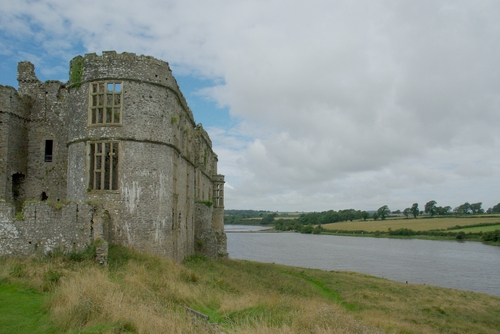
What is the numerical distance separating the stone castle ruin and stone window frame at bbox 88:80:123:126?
0.05 meters

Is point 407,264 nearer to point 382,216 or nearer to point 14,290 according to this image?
point 14,290

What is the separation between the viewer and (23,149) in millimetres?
21578

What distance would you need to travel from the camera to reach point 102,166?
1827 centimetres

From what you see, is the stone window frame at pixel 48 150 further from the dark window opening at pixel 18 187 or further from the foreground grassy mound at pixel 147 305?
the foreground grassy mound at pixel 147 305

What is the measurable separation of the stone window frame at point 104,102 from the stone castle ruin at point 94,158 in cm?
5

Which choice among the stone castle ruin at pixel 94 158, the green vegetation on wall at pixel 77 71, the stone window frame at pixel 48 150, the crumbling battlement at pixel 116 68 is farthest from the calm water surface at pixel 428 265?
the green vegetation on wall at pixel 77 71

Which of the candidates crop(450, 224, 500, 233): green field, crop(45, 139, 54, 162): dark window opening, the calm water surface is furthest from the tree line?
crop(45, 139, 54, 162): dark window opening

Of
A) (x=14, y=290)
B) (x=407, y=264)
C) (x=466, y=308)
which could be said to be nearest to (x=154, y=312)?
(x=14, y=290)

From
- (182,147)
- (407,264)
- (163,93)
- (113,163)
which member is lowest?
(407,264)

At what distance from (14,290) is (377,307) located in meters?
18.4

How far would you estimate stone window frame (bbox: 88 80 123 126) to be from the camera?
18359 mm

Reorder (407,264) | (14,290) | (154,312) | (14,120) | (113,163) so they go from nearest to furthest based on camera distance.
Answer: (154,312) < (14,290) < (113,163) < (14,120) < (407,264)

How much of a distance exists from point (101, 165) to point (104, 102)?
301cm

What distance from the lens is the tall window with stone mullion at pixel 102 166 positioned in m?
18.2
